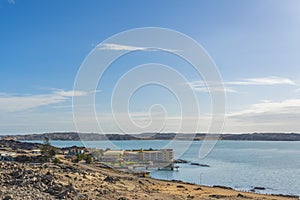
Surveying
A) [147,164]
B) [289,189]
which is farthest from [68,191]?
[147,164]

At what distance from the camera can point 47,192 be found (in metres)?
15.1

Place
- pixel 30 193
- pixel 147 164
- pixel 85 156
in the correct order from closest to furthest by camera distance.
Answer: pixel 30 193 < pixel 85 156 < pixel 147 164

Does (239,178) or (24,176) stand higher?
(24,176)

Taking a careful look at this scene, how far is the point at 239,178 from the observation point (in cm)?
4669

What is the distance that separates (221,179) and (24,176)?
3145 centimetres

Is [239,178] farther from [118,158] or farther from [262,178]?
[118,158]

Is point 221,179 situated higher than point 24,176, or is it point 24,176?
point 24,176

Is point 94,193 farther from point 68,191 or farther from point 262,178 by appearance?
point 262,178

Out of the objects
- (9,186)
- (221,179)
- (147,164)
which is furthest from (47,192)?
(147,164)

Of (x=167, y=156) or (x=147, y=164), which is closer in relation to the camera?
(x=147, y=164)

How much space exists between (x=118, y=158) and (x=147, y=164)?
21.5 feet

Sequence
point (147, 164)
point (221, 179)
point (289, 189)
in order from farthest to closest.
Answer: point (147, 164), point (221, 179), point (289, 189)

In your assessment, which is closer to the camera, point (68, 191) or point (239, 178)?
point (68, 191)

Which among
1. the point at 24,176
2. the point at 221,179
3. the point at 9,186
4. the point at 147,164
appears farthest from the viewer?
the point at 147,164
